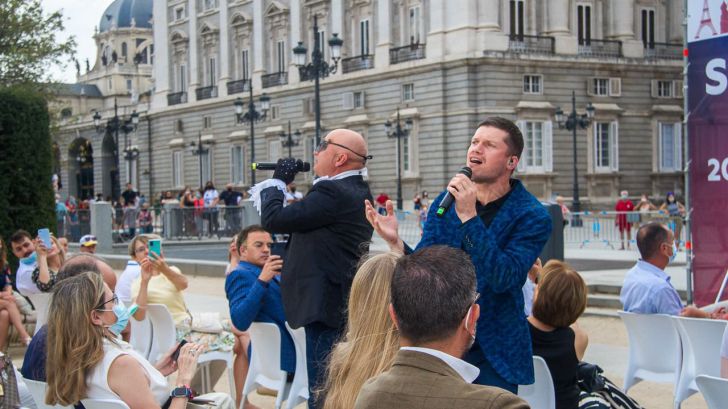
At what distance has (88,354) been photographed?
4.64m

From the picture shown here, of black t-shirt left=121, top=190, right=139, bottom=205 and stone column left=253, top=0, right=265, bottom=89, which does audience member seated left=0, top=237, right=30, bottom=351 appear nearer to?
black t-shirt left=121, top=190, right=139, bottom=205

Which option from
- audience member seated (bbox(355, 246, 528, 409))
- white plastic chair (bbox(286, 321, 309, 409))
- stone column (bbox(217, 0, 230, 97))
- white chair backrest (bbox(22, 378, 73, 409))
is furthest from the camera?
stone column (bbox(217, 0, 230, 97))

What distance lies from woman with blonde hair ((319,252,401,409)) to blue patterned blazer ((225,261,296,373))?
9.27 feet

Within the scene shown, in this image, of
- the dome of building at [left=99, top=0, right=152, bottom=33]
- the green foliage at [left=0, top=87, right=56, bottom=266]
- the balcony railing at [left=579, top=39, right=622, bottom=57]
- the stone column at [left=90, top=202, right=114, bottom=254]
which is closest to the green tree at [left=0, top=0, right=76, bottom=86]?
the stone column at [left=90, top=202, right=114, bottom=254]

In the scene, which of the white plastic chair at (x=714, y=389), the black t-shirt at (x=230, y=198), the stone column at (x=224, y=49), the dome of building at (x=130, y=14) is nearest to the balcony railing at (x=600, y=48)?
the black t-shirt at (x=230, y=198)

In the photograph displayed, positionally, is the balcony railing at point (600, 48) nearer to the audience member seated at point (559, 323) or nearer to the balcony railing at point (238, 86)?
the balcony railing at point (238, 86)

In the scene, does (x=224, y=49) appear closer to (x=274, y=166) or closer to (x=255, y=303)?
(x=255, y=303)

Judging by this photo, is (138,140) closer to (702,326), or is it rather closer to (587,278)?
(587,278)

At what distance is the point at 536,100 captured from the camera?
42.9m

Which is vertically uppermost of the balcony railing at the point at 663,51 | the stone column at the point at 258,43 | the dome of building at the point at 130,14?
the dome of building at the point at 130,14

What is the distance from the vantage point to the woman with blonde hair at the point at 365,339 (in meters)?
3.67

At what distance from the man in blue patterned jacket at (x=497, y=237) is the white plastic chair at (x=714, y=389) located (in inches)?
35.6

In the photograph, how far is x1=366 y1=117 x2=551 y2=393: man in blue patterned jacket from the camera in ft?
13.5

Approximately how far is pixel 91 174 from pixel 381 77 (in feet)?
157
